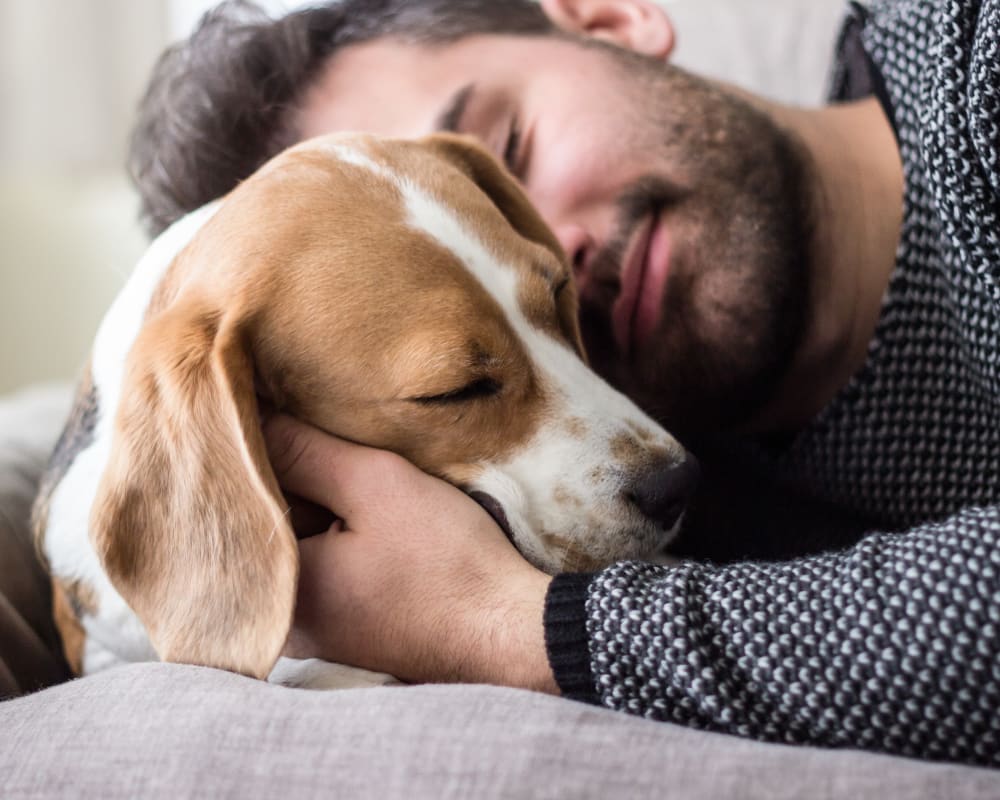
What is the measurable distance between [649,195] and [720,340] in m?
0.25

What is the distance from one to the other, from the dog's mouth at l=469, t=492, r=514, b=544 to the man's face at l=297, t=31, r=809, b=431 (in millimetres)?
521

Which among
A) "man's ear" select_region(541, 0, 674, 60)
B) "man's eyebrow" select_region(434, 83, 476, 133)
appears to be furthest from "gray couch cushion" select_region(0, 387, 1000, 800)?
"man's ear" select_region(541, 0, 674, 60)

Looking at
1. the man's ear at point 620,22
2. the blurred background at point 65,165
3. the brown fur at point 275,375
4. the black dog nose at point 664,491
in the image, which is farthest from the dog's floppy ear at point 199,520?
the blurred background at point 65,165

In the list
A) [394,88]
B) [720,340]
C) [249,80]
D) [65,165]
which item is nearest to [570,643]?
[720,340]

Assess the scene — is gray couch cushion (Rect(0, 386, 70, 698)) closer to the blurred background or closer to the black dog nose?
the black dog nose

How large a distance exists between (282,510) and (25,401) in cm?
135

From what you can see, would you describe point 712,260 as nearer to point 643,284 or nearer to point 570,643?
point 643,284

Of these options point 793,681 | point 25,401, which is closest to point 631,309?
point 793,681

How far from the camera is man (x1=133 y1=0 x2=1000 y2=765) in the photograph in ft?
2.62

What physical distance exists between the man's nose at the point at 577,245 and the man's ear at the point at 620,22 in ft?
1.58

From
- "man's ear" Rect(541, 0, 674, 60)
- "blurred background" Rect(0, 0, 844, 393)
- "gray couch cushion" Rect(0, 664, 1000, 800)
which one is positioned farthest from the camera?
"blurred background" Rect(0, 0, 844, 393)

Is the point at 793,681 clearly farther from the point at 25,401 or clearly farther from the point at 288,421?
the point at 25,401

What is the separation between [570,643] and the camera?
0.88 meters

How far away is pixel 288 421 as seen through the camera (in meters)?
1.11
